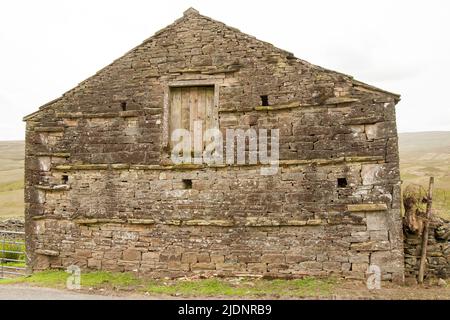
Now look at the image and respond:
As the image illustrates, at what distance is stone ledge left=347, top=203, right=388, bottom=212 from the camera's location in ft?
28.4

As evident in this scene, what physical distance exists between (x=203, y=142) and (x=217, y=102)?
3.28ft

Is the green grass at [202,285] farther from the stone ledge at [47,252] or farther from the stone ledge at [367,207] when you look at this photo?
the stone ledge at [367,207]

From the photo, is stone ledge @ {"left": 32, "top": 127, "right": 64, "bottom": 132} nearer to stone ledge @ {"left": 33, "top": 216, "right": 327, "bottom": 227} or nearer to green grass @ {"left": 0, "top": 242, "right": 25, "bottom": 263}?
stone ledge @ {"left": 33, "top": 216, "right": 327, "bottom": 227}

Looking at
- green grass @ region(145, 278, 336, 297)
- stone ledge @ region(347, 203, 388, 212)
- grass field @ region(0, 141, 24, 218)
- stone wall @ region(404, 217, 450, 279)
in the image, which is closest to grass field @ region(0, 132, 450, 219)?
grass field @ region(0, 141, 24, 218)

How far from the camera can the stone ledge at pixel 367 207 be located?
340 inches

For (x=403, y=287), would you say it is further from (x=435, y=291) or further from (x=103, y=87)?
(x=103, y=87)

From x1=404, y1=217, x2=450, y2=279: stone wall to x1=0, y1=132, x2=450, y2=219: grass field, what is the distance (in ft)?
9.21

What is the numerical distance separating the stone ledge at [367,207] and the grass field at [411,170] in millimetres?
3977

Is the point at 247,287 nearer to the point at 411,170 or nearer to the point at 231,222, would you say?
the point at 231,222

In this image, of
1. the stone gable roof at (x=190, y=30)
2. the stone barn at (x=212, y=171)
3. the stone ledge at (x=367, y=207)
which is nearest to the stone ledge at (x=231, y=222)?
the stone barn at (x=212, y=171)

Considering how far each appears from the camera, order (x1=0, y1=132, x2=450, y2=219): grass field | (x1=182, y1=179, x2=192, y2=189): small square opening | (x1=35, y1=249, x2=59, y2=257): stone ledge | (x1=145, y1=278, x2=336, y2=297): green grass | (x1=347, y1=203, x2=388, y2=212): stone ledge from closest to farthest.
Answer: (x1=145, y1=278, x2=336, y2=297): green grass, (x1=347, y1=203, x2=388, y2=212): stone ledge, (x1=182, y1=179, x2=192, y2=189): small square opening, (x1=35, y1=249, x2=59, y2=257): stone ledge, (x1=0, y1=132, x2=450, y2=219): grass field
